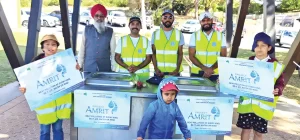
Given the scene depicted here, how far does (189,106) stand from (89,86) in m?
1.06

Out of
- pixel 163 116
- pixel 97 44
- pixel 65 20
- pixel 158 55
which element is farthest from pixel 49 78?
pixel 65 20

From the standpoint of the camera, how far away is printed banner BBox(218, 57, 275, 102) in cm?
322

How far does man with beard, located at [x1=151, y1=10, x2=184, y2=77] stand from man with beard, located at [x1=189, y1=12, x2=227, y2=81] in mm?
280

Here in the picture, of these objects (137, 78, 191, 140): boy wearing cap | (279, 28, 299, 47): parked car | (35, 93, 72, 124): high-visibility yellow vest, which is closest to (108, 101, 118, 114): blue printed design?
(137, 78, 191, 140): boy wearing cap

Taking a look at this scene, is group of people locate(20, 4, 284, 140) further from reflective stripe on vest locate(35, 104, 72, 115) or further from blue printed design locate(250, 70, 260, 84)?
blue printed design locate(250, 70, 260, 84)

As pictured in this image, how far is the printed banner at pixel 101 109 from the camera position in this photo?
3.24m

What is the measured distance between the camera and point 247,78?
10.7 feet

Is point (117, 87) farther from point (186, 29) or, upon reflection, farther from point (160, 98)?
point (186, 29)

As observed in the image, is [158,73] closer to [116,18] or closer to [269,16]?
[269,16]

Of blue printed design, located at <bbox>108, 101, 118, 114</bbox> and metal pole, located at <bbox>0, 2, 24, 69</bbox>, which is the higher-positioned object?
metal pole, located at <bbox>0, 2, 24, 69</bbox>

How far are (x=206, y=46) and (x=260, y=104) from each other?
127cm

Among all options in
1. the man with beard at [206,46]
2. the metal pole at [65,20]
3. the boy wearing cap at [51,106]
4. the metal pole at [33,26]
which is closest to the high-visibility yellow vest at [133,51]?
the man with beard at [206,46]

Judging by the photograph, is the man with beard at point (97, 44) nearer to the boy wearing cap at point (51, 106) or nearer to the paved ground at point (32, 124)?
the paved ground at point (32, 124)

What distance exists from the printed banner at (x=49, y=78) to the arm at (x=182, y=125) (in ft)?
3.42
